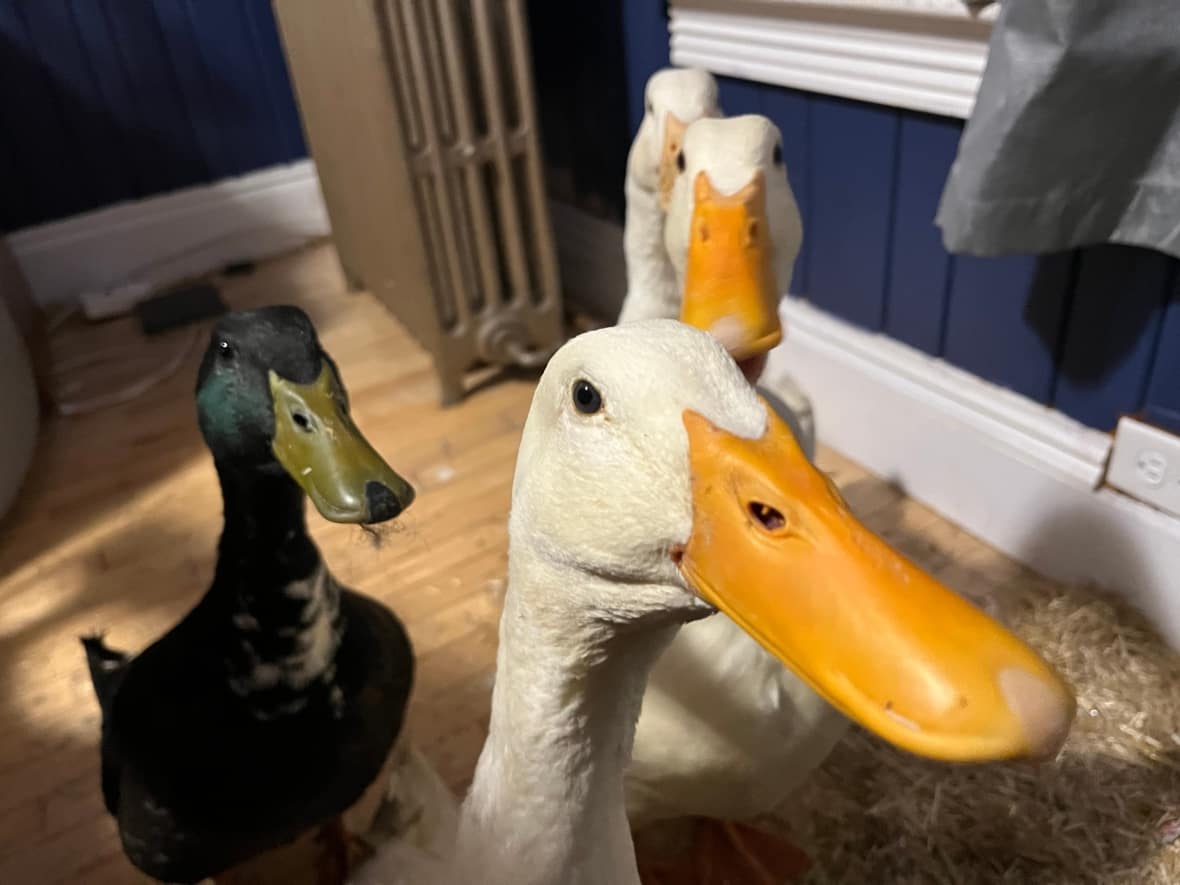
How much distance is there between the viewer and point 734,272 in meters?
0.78

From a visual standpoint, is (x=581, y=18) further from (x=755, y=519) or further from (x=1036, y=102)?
(x=755, y=519)

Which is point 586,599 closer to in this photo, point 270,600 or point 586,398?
point 586,398

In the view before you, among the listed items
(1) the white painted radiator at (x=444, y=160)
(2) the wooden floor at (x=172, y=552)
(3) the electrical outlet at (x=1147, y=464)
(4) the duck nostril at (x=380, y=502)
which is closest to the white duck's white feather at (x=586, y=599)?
(4) the duck nostril at (x=380, y=502)

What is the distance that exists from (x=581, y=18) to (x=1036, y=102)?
1.07m

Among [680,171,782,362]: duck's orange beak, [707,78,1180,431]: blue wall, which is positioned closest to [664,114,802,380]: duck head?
[680,171,782,362]: duck's orange beak

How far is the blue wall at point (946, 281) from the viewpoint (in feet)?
3.36

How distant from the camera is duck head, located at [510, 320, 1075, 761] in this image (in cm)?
33

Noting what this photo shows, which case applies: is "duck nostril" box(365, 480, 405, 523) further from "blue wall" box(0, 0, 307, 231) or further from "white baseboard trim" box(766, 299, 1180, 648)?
"blue wall" box(0, 0, 307, 231)

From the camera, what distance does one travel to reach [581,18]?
168 cm

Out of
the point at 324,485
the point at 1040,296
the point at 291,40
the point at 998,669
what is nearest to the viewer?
the point at 998,669

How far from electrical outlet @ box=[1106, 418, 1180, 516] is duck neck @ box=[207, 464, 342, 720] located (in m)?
0.91

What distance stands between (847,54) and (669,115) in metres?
0.34

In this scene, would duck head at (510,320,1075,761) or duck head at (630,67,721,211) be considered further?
duck head at (630,67,721,211)

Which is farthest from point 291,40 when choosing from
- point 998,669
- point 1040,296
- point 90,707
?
point 998,669
